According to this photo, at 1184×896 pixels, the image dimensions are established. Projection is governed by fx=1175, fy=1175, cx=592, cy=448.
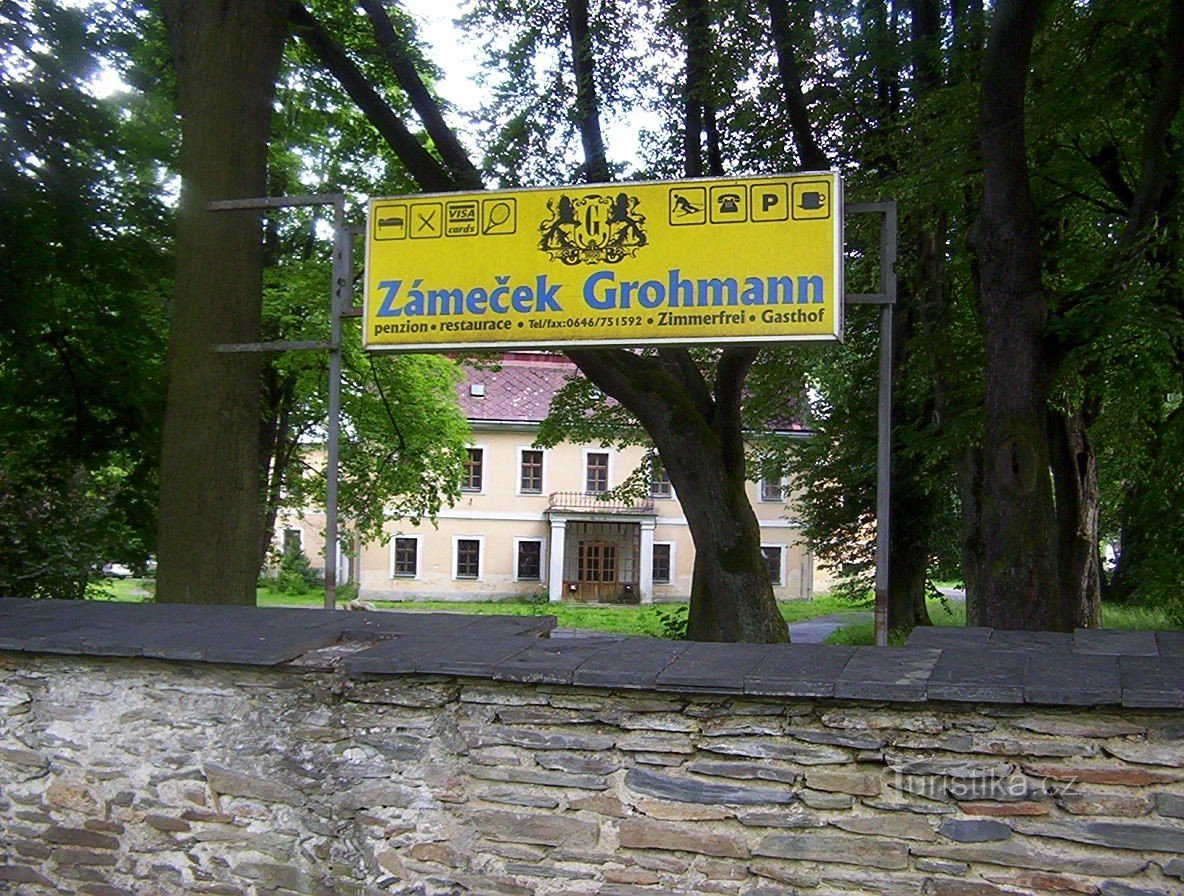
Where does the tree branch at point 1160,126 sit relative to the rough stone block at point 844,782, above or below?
above

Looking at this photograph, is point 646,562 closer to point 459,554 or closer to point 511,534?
point 511,534

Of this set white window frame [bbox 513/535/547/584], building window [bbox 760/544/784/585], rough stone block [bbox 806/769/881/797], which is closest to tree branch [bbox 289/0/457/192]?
rough stone block [bbox 806/769/881/797]

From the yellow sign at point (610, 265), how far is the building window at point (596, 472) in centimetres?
3540

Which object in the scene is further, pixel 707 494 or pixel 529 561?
pixel 529 561

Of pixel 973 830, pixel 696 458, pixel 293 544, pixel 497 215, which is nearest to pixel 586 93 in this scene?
pixel 696 458

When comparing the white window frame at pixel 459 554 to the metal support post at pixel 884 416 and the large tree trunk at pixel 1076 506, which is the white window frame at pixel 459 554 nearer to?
the large tree trunk at pixel 1076 506

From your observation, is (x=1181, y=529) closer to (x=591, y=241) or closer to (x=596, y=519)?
(x=591, y=241)

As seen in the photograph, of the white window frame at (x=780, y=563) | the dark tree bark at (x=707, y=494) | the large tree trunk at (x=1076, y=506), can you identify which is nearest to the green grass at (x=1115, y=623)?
the large tree trunk at (x=1076, y=506)

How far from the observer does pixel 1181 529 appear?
12.9m

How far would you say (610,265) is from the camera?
17.4ft

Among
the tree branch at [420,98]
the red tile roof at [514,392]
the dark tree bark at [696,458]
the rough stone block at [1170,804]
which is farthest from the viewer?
the red tile roof at [514,392]

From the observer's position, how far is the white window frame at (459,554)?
1603 inches

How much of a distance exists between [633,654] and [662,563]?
37504 mm

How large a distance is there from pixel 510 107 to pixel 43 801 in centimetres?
1054
